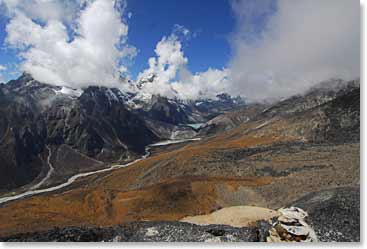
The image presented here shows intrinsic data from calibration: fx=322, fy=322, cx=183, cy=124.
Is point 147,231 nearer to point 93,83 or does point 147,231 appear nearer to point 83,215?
point 83,215

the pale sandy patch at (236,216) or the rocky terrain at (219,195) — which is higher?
the rocky terrain at (219,195)

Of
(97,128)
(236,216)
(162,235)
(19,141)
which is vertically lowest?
(236,216)

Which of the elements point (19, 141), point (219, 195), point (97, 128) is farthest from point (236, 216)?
point (97, 128)

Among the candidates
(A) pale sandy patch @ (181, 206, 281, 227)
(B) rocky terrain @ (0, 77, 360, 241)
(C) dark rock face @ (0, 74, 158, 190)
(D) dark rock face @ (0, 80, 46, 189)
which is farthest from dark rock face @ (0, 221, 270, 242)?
(D) dark rock face @ (0, 80, 46, 189)

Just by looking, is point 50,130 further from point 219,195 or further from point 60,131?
point 219,195

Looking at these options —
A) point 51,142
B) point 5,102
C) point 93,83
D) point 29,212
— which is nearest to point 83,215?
point 29,212

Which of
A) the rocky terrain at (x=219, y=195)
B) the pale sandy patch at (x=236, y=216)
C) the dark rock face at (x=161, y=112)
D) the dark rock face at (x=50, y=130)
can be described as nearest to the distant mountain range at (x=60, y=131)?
the dark rock face at (x=50, y=130)

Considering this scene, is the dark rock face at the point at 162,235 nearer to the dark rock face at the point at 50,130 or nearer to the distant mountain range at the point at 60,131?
the distant mountain range at the point at 60,131
